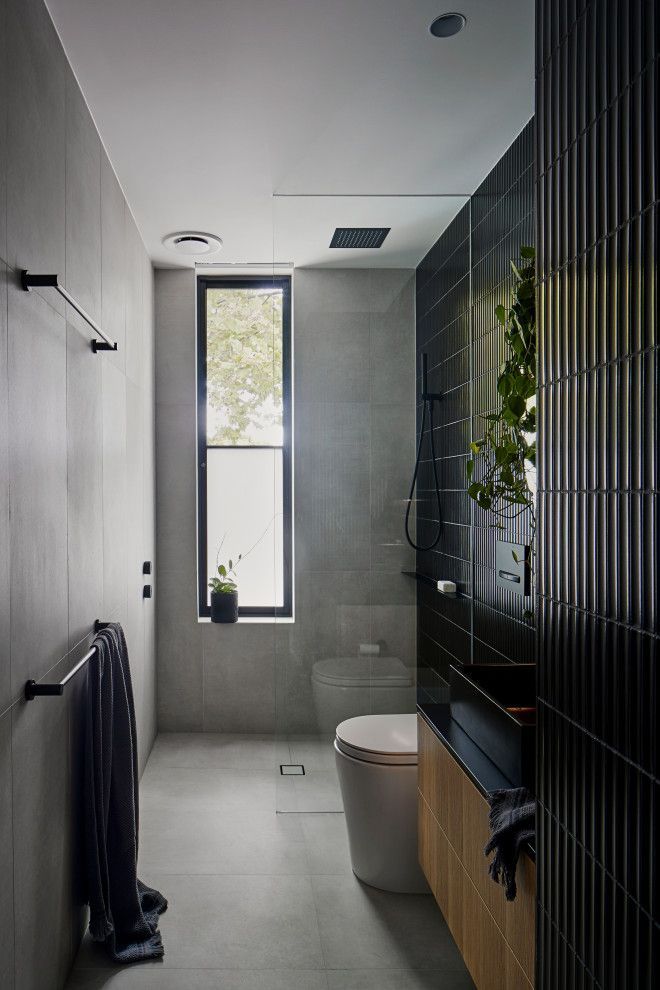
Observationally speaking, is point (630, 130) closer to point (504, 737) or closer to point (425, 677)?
point (504, 737)

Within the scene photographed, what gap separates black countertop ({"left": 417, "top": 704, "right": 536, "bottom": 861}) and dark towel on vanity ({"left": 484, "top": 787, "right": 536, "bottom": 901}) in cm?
2

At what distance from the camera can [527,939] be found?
1410 millimetres

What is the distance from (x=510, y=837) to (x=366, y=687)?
168 cm

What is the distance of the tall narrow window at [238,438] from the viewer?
13.6ft

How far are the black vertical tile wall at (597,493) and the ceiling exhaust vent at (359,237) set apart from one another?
6.02ft

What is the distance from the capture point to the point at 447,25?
192 cm

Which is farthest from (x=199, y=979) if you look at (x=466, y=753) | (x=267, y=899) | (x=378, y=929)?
(x=466, y=753)

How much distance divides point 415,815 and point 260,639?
1.77 m

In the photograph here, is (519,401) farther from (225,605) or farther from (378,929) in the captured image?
(225,605)

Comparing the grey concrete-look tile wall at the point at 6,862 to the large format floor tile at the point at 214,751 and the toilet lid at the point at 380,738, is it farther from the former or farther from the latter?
the large format floor tile at the point at 214,751

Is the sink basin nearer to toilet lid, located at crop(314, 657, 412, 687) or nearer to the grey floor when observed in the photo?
the grey floor

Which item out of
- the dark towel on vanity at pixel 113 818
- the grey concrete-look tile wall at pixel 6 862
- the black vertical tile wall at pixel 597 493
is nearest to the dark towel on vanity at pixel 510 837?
the black vertical tile wall at pixel 597 493

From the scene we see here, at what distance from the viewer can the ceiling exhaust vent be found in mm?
3059

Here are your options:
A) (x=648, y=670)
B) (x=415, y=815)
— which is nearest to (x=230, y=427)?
(x=415, y=815)
